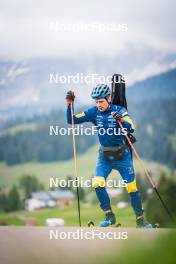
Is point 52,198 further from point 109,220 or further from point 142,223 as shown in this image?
point 142,223

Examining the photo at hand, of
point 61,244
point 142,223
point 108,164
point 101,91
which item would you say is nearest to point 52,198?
point 61,244

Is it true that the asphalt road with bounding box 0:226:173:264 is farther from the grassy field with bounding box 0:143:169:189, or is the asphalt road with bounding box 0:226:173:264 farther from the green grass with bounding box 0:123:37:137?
the green grass with bounding box 0:123:37:137

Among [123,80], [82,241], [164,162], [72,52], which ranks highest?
[72,52]

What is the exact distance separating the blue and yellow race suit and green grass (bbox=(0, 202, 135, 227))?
6 centimetres

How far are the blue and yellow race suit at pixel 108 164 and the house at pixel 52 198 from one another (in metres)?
0.18

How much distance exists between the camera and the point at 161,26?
2590 mm

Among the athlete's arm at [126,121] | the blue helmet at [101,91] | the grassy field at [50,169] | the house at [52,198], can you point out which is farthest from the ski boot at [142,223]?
the blue helmet at [101,91]

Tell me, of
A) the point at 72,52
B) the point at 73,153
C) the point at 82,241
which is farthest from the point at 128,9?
the point at 82,241

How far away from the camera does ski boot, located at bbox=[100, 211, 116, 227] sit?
2.49 meters

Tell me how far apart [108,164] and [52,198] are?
404 mm

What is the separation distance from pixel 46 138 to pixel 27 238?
24.6 inches

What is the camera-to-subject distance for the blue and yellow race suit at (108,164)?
8.18ft

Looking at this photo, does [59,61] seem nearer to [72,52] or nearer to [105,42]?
[72,52]

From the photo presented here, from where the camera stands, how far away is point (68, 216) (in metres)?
2.47
